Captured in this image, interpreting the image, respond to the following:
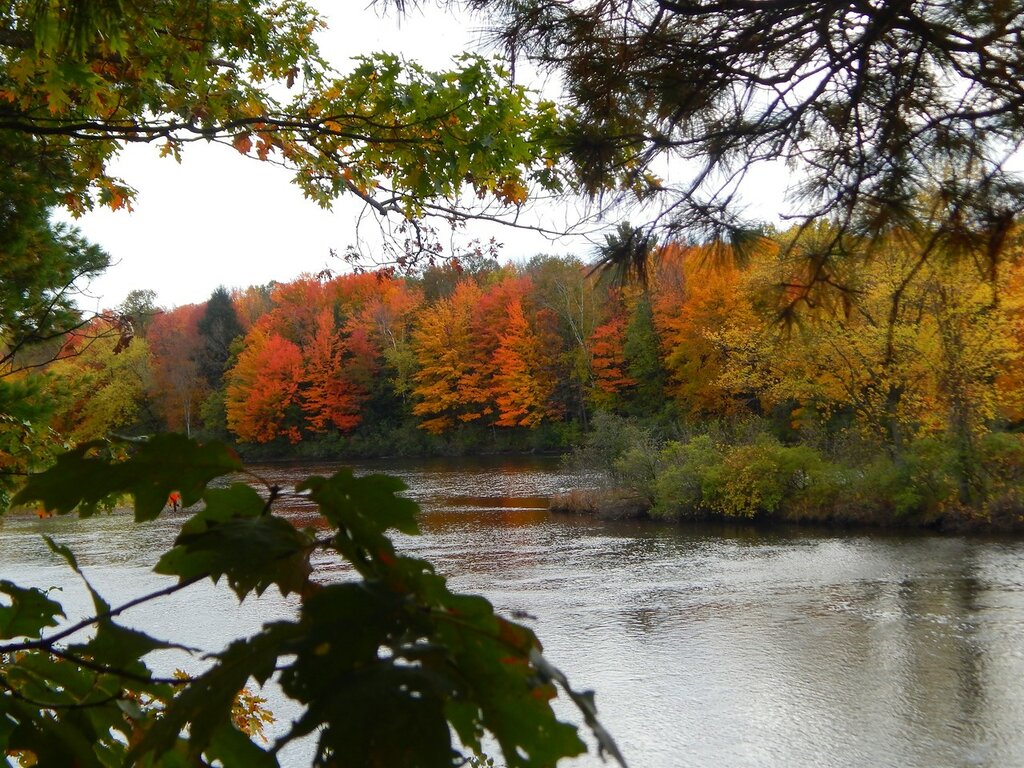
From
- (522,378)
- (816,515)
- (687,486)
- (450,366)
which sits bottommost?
(816,515)

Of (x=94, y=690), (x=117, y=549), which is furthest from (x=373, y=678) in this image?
(x=117, y=549)

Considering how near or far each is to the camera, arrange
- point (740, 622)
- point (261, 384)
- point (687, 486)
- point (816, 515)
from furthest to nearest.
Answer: point (261, 384) < point (687, 486) < point (816, 515) < point (740, 622)

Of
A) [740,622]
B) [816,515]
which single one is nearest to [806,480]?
[816,515]

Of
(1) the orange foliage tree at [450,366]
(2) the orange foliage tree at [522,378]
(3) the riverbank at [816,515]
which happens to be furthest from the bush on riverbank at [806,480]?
(2) the orange foliage tree at [522,378]

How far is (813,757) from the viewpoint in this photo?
739 centimetres

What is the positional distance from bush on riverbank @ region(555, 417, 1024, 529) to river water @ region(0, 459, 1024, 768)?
2.36 feet

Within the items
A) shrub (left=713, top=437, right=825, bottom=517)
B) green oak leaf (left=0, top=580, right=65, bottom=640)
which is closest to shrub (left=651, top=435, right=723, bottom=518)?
shrub (left=713, top=437, right=825, bottom=517)

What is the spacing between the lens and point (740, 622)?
1048 cm

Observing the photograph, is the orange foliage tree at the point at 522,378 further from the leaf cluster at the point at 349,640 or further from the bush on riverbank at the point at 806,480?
the leaf cluster at the point at 349,640

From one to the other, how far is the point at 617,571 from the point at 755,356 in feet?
27.0

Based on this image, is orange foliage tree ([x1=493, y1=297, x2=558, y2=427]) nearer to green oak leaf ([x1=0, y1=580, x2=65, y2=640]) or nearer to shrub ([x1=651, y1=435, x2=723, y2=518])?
shrub ([x1=651, y1=435, x2=723, y2=518])

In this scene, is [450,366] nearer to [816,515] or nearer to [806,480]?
[806,480]

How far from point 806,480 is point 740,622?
6.99 m

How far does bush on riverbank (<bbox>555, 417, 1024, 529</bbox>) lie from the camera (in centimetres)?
1488
